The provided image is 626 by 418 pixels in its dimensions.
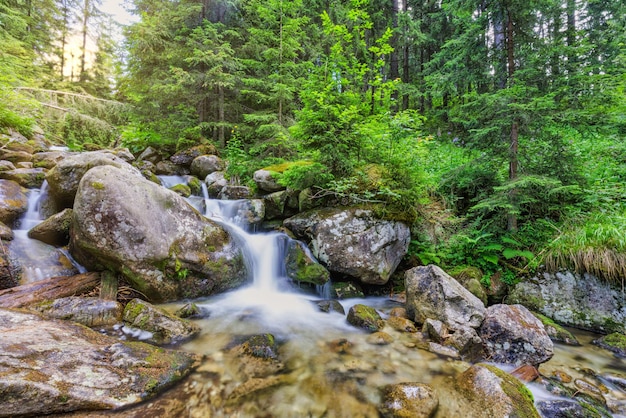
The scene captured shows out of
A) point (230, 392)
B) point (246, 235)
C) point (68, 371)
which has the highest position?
point (246, 235)

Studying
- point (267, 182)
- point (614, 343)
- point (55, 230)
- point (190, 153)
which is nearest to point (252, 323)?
point (55, 230)

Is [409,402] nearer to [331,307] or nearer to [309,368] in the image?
[309,368]

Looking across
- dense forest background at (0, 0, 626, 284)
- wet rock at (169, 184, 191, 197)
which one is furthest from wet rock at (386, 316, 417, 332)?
wet rock at (169, 184, 191, 197)

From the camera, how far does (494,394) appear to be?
283cm

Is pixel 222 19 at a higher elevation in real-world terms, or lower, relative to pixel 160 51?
higher

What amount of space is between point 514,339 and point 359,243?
119 inches

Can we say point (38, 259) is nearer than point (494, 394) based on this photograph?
No

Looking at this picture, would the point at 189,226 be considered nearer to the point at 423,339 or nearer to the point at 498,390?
the point at 423,339

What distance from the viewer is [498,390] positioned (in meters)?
2.85

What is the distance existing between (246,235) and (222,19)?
10.8 meters

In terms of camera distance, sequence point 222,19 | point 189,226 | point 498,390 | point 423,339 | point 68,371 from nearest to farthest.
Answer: point 68,371 → point 498,390 → point 423,339 → point 189,226 → point 222,19

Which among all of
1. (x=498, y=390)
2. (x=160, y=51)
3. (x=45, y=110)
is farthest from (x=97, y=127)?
(x=498, y=390)

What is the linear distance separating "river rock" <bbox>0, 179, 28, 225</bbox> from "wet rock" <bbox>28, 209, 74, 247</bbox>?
833mm

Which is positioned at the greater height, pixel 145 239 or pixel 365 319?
pixel 145 239
